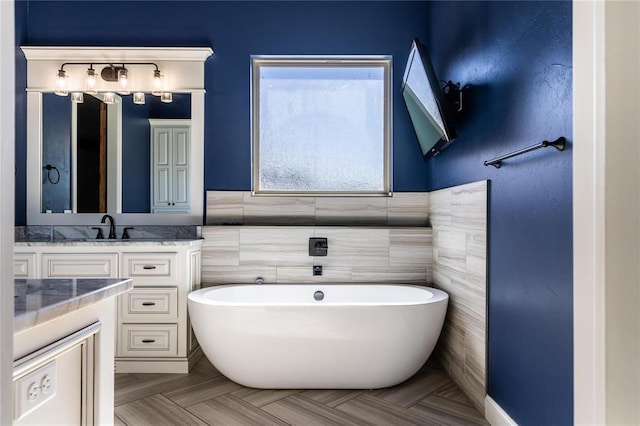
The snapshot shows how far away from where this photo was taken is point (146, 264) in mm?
2586

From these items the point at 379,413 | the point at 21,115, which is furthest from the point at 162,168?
the point at 379,413

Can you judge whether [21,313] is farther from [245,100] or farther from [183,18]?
[183,18]

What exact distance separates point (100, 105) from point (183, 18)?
916mm

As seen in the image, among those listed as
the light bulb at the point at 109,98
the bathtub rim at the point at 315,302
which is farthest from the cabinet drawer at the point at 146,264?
the light bulb at the point at 109,98

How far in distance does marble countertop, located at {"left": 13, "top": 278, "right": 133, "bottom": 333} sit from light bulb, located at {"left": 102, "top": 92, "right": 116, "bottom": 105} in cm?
253

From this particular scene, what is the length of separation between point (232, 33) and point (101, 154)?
1.36 m

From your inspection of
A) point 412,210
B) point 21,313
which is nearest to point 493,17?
point 412,210

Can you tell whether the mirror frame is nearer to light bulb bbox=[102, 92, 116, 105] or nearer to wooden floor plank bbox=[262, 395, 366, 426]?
light bulb bbox=[102, 92, 116, 105]

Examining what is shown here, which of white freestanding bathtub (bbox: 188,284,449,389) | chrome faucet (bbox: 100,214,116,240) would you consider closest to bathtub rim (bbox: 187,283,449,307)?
white freestanding bathtub (bbox: 188,284,449,389)

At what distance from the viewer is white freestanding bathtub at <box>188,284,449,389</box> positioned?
7.05ft

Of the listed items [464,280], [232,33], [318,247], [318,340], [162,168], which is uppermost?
[232,33]

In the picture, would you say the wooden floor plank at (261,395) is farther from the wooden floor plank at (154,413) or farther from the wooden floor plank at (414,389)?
the wooden floor plank at (414,389)

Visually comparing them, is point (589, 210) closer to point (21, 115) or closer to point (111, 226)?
point (111, 226)

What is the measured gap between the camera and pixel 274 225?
10.2 feet
